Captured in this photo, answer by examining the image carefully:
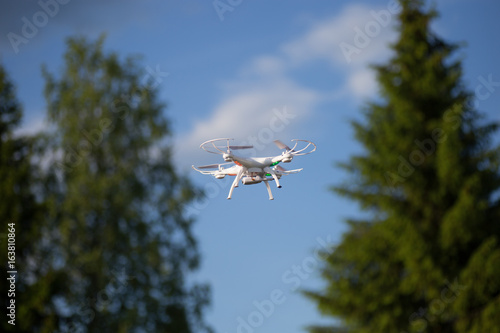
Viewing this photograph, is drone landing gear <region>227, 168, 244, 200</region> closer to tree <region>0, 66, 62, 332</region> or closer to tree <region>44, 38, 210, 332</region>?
tree <region>44, 38, 210, 332</region>

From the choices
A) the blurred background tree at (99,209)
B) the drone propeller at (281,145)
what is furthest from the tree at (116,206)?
the drone propeller at (281,145)

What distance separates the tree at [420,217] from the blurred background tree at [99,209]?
188 inches

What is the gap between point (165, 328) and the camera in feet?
59.2

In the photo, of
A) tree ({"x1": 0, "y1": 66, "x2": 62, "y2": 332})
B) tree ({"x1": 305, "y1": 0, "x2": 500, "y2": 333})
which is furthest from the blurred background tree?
tree ({"x1": 305, "y1": 0, "x2": 500, "y2": 333})

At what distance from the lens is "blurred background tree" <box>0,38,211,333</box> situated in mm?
17016

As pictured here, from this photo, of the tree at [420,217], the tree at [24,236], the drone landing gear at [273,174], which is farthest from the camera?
the drone landing gear at [273,174]

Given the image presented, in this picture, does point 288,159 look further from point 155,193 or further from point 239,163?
point 155,193

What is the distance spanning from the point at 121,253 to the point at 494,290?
8.76m

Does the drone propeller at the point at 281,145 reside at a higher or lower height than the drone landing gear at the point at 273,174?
higher

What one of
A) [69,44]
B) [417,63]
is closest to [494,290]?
[417,63]

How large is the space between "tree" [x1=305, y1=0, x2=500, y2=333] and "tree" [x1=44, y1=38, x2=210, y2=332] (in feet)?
15.4

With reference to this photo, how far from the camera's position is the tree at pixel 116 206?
17.2 m

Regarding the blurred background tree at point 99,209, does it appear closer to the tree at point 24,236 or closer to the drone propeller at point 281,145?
the tree at point 24,236

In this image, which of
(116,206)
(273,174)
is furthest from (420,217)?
(116,206)
